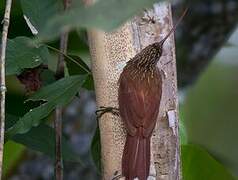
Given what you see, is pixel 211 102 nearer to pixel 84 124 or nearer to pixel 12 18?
pixel 84 124

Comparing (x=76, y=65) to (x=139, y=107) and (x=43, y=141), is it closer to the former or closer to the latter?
(x=43, y=141)

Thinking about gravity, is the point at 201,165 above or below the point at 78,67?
below

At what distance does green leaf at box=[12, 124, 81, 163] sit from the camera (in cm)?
113

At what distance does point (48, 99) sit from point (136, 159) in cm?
19

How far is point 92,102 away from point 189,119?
2.48 feet

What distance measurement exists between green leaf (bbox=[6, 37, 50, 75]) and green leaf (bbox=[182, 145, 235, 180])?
31 cm

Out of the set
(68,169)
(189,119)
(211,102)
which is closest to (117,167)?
(68,169)

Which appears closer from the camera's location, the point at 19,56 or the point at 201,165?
the point at 19,56

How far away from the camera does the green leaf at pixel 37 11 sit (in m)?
1.05

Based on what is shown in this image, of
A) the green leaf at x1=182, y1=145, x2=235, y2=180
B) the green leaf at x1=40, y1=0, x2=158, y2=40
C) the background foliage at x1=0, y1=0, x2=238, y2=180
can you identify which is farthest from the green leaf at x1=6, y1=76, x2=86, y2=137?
the green leaf at x1=40, y1=0, x2=158, y2=40

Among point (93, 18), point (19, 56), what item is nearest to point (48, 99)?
point (19, 56)

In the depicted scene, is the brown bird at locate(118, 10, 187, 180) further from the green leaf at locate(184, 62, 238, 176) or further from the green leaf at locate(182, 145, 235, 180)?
the green leaf at locate(184, 62, 238, 176)

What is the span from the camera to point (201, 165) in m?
1.14

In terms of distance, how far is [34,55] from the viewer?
101 centimetres
